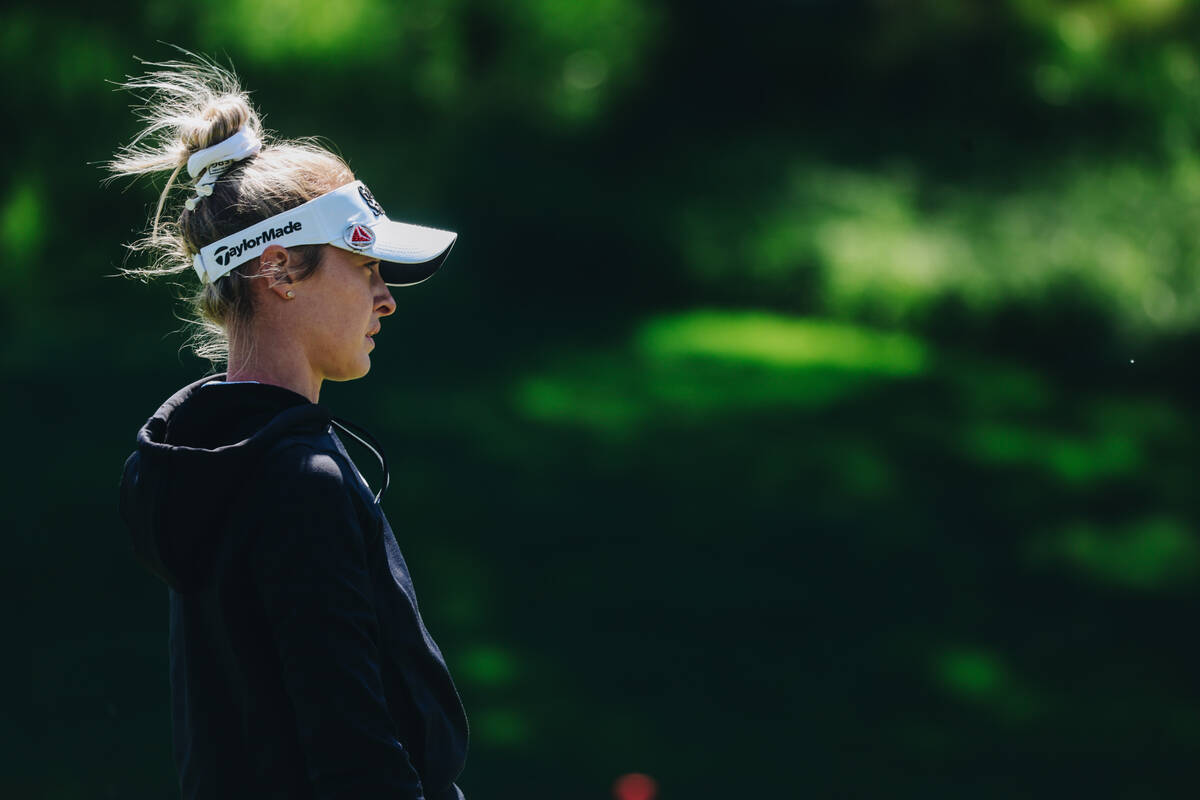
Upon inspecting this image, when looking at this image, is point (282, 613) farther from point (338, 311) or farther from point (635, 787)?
point (635, 787)

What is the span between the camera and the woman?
1190 mm

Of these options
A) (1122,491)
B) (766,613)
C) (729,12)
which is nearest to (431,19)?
(729,12)

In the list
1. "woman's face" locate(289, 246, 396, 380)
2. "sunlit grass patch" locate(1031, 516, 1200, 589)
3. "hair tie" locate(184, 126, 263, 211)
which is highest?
A: "sunlit grass patch" locate(1031, 516, 1200, 589)

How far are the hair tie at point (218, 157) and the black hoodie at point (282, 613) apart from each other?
0.75ft

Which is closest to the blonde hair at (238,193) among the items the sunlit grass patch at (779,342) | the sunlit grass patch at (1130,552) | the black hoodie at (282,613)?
the black hoodie at (282,613)

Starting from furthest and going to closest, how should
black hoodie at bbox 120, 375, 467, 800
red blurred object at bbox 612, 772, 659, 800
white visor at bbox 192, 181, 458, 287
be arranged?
red blurred object at bbox 612, 772, 659, 800
white visor at bbox 192, 181, 458, 287
black hoodie at bbox 120, 375, 467, 800

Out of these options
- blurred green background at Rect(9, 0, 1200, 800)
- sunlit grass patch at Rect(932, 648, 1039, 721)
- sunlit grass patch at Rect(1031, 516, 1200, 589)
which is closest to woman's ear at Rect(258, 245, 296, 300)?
blurred green background at Rect(9, 0, 1200, 800)

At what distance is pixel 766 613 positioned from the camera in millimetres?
3639

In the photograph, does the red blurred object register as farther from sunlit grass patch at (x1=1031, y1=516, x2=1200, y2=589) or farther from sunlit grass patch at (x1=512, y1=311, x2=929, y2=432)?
sunlit grass patch at (x1=1031, y1=516, x2=1200, y2=589)

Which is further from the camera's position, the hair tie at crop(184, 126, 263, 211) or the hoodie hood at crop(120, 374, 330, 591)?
the hair tie at crop(184, 126, 263, 211)

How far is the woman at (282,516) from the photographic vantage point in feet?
3.91

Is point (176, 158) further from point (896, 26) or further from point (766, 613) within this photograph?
point (896, 26)

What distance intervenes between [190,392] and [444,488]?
2.35 metres

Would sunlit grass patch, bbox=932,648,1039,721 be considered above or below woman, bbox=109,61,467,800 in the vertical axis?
above
